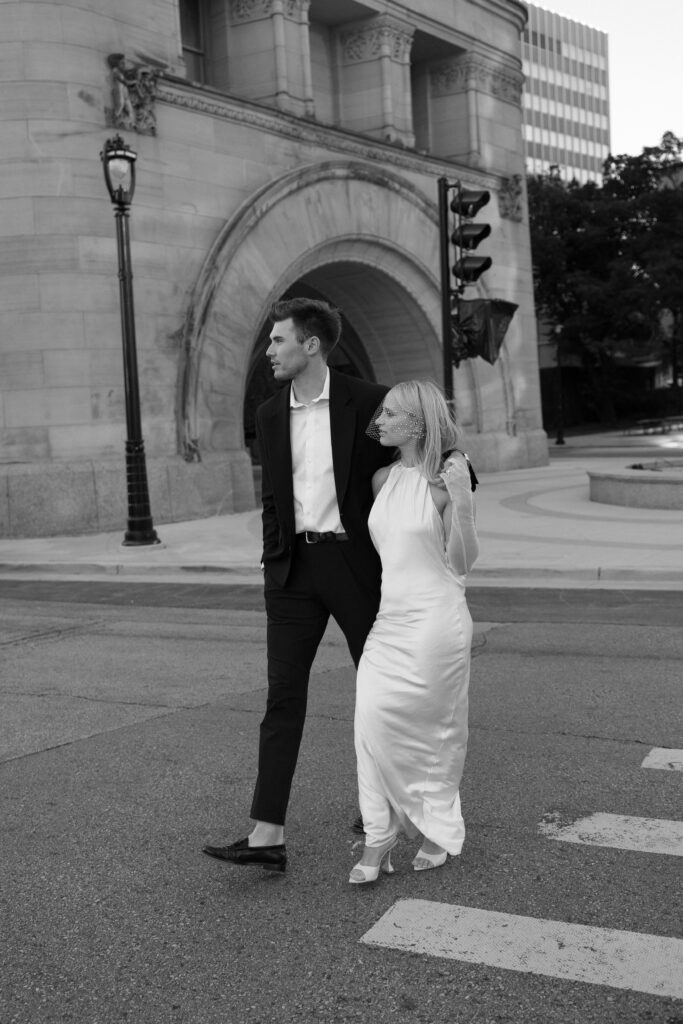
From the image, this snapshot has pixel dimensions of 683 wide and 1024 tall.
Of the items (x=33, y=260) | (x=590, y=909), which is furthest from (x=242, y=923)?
A: (x=33, y=260)

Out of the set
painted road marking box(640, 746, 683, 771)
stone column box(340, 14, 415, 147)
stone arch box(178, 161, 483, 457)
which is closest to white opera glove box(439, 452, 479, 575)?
painted road marking box(640, 746, 683, 771)

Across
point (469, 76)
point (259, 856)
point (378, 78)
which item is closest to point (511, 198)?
point (469, 76)

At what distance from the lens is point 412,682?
4312 mm

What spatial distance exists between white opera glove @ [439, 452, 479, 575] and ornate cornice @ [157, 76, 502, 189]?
59.1 feet

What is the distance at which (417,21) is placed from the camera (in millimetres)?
27609

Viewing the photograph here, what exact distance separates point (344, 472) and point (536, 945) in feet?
5.87

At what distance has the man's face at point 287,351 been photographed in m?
4.52

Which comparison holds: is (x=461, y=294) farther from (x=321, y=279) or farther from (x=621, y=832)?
(x=621, y=832)

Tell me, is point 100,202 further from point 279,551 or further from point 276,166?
point 279,551

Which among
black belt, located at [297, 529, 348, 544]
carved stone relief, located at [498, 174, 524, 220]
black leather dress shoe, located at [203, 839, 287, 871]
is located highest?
carved stone relief, located at [498, 174, 524, 220]

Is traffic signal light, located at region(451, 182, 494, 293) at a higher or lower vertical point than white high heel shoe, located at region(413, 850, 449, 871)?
higher

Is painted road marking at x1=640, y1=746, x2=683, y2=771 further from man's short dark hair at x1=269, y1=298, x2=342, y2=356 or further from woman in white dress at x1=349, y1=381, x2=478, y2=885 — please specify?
man's short dark hair at x1=269, y1=298, x2=342, y2=356

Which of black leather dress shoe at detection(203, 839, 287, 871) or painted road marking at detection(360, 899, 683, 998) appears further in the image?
black leather dress shoe at detection(203, 839, 287, 871)

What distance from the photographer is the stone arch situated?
69.8ft
